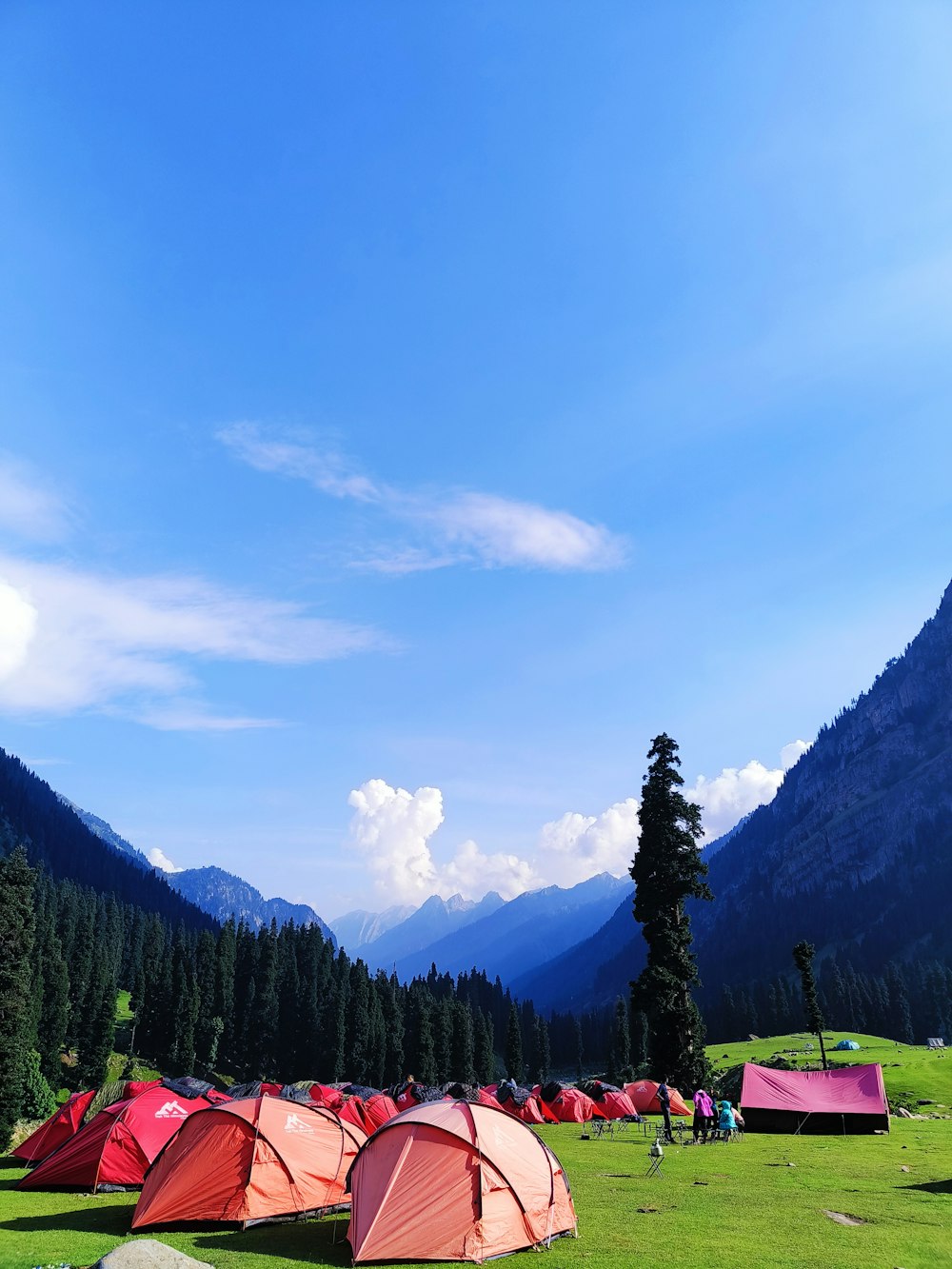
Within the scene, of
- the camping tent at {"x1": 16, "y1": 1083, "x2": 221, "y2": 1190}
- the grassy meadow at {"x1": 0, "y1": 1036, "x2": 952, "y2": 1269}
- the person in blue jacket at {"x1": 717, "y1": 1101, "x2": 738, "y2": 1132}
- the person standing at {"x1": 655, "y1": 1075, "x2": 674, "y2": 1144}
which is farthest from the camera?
the person in blue jacket at {"x1": 717, "y1": 1101, "x2": 738, "y2": 1132}

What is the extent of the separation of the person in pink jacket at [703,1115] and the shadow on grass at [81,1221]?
79.1 ft

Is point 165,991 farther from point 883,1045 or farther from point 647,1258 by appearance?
point 647,1258

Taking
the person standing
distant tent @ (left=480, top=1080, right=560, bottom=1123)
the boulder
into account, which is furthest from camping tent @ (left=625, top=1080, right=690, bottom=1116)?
the boulder

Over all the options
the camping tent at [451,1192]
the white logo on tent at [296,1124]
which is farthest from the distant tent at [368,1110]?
the camping tent at [451,1192]

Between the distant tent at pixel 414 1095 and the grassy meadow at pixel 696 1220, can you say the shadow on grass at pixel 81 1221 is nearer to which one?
the grassy meadow at pixel 696 1220

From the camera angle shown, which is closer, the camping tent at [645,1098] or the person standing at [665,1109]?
the person standing at [665,1109]

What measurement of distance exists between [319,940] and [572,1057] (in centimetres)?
6578

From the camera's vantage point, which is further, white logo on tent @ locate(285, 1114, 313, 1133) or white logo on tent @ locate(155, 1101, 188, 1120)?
white logo on tent @ locate(155, 1101, 188, 1120)

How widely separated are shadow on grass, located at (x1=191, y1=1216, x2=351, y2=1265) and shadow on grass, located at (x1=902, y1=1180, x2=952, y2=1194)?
1644 centimetres

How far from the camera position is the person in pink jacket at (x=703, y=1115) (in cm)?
3450

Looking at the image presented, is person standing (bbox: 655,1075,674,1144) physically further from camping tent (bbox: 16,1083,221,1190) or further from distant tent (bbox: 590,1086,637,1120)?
camping tent (bbox: 16,1083,221,1190)

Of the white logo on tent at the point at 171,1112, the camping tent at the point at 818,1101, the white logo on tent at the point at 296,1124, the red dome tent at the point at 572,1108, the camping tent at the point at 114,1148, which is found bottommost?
the red dome tent at the point at 572,1108

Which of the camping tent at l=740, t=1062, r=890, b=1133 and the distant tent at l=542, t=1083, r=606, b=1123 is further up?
the camping tent at l=740, t=1062, r=890, b=1133

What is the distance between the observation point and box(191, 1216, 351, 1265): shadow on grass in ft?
53.0
